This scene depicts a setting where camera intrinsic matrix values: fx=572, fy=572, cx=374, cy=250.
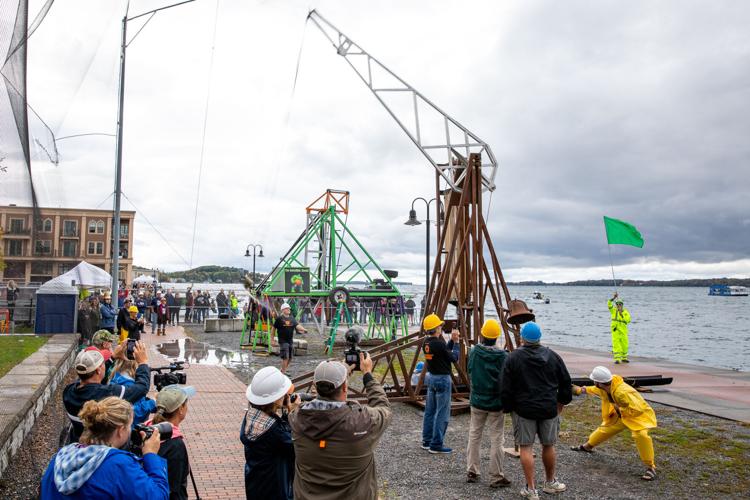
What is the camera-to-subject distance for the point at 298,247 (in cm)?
2328

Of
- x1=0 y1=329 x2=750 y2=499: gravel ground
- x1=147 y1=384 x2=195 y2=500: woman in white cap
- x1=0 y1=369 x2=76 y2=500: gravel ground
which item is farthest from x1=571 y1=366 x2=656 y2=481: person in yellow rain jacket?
x1=0 y1=369 x2=76 y2=500: gravel ground

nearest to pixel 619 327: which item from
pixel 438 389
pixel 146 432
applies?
pixel 438 389

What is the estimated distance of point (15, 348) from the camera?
1273cm

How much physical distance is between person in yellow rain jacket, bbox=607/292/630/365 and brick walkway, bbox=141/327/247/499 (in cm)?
1127

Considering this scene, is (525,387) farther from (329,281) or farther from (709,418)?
(329,281)

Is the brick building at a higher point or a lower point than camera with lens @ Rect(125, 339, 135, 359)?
higher

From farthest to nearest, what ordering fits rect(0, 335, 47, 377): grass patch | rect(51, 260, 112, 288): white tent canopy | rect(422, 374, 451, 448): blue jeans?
1. rect(51, 260, 112, 288): white tent canopy
2. rect(0, 335, 47, 377): grass patch
3. rect(422, 374, 451, 448): blue jeans

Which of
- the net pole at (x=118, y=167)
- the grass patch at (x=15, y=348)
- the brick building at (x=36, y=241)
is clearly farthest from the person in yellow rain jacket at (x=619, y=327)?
the brick building at (x=36, y=241)

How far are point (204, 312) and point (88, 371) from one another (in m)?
27.5

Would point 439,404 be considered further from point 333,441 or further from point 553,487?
point 333,441

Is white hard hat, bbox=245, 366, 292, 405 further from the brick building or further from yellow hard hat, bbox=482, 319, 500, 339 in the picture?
yellow hard hat, bbox=482, 319, 500, 339

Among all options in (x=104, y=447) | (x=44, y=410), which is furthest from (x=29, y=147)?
(x=44, y=410)

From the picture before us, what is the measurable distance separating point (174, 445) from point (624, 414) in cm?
576

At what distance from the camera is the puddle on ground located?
15.8 metres
